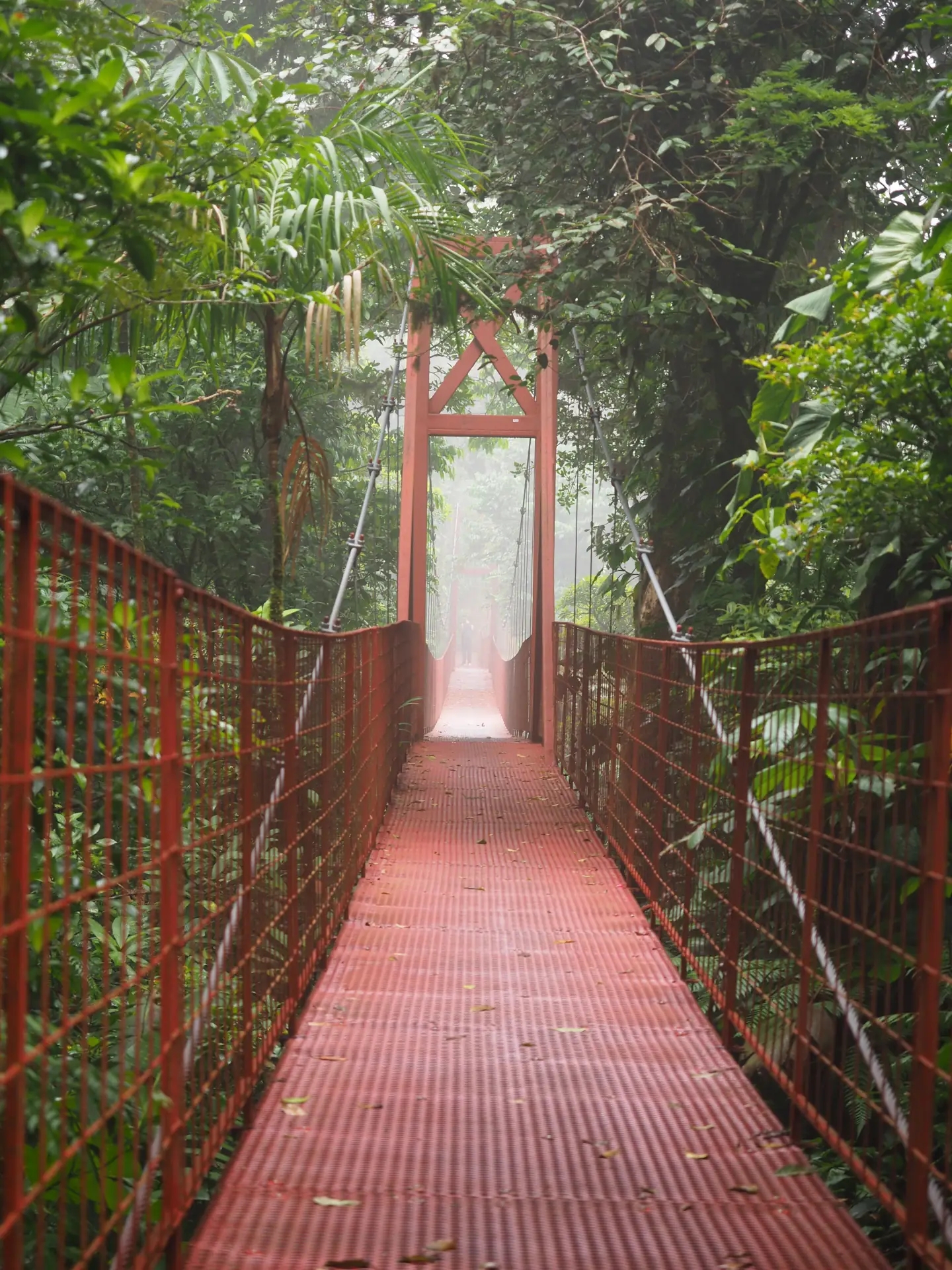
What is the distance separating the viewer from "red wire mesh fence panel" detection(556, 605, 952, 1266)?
1.86 metres

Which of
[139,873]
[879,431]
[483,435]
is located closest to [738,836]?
[879,431]

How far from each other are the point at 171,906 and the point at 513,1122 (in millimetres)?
1072

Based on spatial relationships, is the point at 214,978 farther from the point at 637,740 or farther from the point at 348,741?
the point at 637,740

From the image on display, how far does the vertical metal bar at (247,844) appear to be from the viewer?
245 cm

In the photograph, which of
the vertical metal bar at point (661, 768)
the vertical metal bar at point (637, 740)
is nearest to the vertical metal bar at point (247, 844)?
the vertical metal bar at point (661, 768)

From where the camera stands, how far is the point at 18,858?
1223 mm

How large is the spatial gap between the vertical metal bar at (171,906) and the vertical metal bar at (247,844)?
0.52 m

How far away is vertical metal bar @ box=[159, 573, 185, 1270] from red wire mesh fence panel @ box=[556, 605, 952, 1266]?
1000 millimetres

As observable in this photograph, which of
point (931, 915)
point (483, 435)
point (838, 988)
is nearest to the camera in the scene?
point (931, 915)

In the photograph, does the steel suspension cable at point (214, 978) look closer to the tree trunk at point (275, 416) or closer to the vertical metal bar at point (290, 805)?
the vertical metal bar at point (290, 805)

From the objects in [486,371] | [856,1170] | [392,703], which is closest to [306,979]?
[856,1170]

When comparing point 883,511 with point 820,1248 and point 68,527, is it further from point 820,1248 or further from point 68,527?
point 68,527

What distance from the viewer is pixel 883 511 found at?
3.86 meters

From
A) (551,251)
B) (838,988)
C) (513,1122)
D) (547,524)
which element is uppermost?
(551,251)
